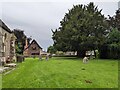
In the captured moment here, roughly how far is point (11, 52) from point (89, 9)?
84.5 feet

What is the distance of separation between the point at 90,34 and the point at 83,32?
5.86 ft

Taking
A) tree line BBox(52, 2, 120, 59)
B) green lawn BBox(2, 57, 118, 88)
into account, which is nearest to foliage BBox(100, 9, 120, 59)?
tree line BBox(52, 2, 120, 59)

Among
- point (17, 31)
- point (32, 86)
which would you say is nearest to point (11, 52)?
point (32, 86)

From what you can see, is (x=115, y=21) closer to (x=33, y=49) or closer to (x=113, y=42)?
(x=113, y=42)

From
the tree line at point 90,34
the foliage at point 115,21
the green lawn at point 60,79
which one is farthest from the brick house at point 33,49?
the green lawn at point 60,79

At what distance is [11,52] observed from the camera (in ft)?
137

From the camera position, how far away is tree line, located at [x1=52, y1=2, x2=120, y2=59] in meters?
53.3

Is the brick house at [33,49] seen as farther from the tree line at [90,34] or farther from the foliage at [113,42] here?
the foliage at [113,42]

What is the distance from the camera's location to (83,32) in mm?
54719

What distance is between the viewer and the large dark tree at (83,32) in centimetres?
5331

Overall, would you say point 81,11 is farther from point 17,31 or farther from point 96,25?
point 17,31

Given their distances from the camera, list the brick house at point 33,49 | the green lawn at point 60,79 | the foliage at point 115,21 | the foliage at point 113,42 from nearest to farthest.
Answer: the green lawn at point 60,79 < the foliage at point 113,42 < the foliage at point 115,21 < the brick house at point 33,49

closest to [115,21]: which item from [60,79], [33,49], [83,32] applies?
[83,32]

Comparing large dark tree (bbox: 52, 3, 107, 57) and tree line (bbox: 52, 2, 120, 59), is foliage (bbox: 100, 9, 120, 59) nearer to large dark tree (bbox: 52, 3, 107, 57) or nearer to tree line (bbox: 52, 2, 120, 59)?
tree line (bbox: 52, 2, 120, 59)
